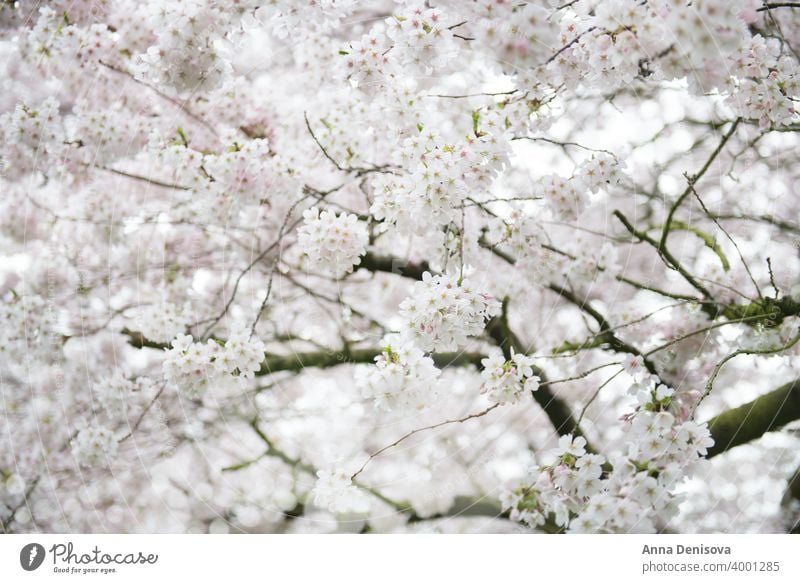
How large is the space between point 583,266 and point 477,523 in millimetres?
985

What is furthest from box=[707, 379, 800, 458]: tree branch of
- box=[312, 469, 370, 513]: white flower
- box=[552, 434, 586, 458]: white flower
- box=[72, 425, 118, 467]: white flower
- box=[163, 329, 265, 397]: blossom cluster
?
box=[72, 425, 118, 467]: white flower

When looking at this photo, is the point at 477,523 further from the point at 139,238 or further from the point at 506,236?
the point at 139,238

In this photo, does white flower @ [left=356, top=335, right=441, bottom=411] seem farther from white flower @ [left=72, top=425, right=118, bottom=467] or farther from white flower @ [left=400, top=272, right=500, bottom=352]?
white flower @ [left=72, top=425, right=118, bottom=467]

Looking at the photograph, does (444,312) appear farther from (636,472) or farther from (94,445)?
(94,445)

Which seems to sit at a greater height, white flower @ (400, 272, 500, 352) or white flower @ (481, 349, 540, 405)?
white flower @ (400, 272, 500, 352)

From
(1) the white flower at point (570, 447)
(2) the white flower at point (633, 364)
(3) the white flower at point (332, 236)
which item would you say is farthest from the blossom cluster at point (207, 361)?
(2) the white flower at point (633, 364)

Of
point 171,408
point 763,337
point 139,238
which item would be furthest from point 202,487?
point 763,337

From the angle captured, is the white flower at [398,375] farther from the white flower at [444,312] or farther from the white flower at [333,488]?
the white flower at [333,488]
